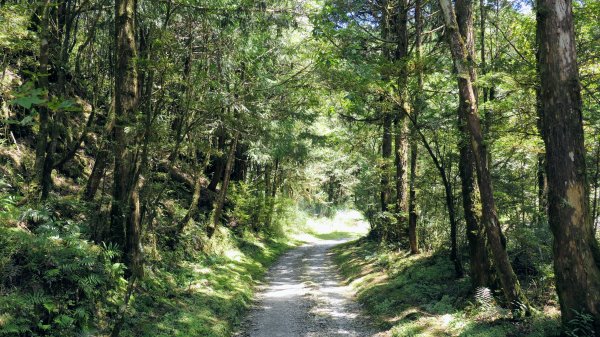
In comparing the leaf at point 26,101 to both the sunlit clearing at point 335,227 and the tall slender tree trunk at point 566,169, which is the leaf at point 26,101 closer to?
the tall slender tree trunk at point 566,169

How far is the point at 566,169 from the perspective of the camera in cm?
557

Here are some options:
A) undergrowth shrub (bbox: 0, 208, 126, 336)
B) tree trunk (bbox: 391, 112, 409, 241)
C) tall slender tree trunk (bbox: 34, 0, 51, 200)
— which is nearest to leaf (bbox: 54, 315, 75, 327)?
undergrowth shrub (bbox: 0, 208, 126, 336)

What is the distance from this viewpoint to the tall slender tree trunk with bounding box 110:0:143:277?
8.23 m

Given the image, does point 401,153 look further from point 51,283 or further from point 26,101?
point 26,101

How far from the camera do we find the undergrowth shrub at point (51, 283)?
5.43 m

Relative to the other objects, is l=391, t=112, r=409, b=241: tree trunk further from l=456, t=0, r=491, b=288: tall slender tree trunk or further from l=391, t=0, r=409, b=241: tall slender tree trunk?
l=456, t=0, r=491, b=288: tall slender tree trunk

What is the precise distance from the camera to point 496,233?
7.39 meters

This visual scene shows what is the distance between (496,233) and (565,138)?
243 cm

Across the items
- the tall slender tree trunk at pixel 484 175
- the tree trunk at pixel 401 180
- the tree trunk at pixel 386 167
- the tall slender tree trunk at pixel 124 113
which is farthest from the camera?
the tree trunk at pixel 386 167

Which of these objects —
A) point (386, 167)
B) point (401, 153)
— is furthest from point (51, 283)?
point (386, 167)

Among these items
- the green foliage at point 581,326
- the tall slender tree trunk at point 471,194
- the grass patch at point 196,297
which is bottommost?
the grass patch at point 196,297

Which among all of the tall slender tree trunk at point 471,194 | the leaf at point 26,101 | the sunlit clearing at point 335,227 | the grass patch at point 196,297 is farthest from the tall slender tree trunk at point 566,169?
the sunlit clearing at point 335,227

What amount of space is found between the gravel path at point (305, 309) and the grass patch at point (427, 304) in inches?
21.6

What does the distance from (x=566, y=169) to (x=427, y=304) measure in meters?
4.89
